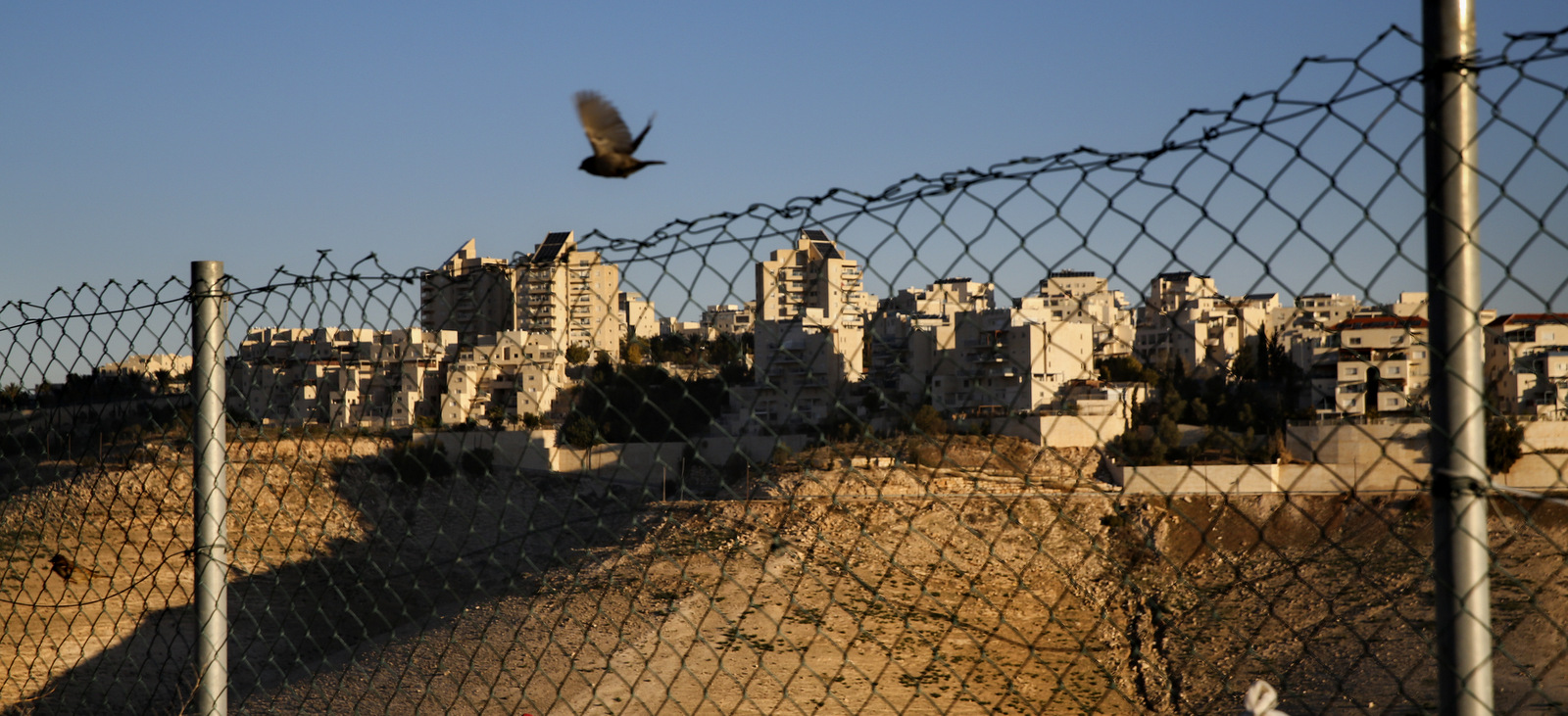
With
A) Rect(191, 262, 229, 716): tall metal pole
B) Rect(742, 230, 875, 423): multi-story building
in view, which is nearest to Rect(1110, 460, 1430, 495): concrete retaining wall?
Rect(742, 230, 875, 423): multi-story building

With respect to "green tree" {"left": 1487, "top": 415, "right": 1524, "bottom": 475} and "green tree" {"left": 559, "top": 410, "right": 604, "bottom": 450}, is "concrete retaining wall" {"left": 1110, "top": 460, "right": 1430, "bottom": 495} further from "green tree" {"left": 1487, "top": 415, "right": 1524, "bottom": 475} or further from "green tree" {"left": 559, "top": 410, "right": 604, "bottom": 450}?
"green tree" {"left": 559, "top": 410, "right": 604, "bottom": 450}

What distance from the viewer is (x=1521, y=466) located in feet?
Answer: 11.4

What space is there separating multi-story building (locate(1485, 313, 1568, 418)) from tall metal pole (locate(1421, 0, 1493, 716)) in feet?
0.77

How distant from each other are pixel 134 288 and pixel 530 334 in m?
1.02

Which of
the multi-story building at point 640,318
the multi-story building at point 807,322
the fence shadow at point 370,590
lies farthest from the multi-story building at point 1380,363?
the fence shadow at point 370,590

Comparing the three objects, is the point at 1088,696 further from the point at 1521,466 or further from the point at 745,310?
the point at 745,310

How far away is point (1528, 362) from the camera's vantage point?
2.82m

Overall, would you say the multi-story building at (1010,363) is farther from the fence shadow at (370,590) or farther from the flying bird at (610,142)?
the fence shadow at (370,590)

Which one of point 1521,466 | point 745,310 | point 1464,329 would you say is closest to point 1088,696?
point 1521,466

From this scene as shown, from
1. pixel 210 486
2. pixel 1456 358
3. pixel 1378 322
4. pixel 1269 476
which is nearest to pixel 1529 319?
pixel 1378 322

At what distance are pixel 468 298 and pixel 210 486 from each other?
0.72m

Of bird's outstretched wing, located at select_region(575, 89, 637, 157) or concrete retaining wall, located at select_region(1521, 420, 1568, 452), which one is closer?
bird's outstretched wing, located at select_region(575, 89, 637, 157)

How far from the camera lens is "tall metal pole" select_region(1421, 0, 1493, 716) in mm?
1471

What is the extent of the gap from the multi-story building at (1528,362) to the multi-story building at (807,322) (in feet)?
3.56
